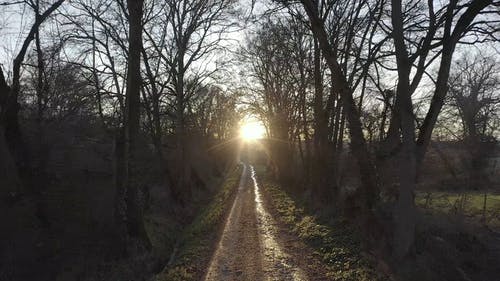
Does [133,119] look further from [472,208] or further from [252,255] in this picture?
[472,208]

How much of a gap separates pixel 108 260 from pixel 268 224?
6.48 m

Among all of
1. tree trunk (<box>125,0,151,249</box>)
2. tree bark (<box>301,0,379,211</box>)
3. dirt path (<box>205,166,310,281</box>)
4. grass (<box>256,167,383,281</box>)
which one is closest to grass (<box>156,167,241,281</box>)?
dirt path (<box>205,166,310,281</box>)

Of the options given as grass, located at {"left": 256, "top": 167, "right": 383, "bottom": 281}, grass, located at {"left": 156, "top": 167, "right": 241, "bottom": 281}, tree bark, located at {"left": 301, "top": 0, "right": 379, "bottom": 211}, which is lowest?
grass, located at {"left": 156, "top": 167, "right": 241, "bottom": 281}

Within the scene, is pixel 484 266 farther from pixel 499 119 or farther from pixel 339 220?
pixel 499 119

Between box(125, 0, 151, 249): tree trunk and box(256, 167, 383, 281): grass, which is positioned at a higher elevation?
box(125, 0, 151, 249): tree trunk

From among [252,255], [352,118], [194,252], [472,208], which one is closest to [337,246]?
[252,255]

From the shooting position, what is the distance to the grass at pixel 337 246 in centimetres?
816

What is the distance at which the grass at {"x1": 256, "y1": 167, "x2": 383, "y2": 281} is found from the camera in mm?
8156

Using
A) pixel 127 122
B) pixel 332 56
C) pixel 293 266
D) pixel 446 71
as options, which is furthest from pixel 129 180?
pixel 446 71

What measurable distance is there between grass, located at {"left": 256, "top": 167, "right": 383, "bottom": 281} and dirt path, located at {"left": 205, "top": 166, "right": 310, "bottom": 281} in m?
0.70

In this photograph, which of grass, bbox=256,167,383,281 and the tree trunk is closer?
grass, bbox=256,167,383,281

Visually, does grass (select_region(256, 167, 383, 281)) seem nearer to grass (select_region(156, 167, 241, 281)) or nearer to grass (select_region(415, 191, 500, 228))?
grass (select_region(156, 167, 241, 281))

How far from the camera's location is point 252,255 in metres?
10.3

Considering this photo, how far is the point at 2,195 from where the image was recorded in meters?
12.7
